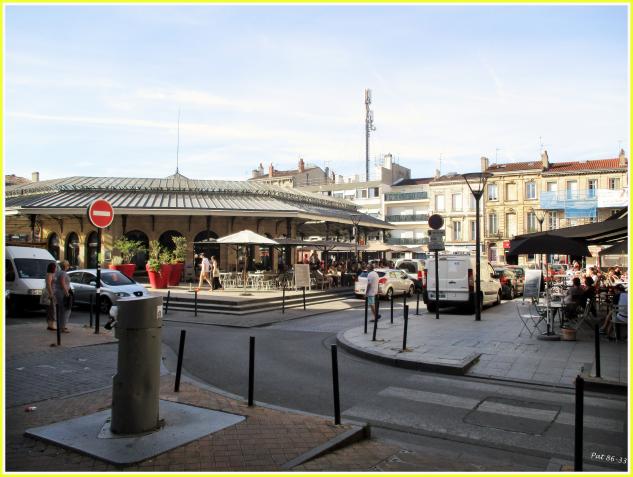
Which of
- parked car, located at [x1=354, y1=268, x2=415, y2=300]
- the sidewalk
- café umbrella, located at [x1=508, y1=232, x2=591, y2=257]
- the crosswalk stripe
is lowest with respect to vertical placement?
the crosswalk stripe

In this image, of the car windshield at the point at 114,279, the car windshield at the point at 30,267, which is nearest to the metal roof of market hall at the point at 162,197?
the car windshield at the point at 114,279

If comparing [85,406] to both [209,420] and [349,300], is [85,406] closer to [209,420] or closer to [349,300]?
[209,420]

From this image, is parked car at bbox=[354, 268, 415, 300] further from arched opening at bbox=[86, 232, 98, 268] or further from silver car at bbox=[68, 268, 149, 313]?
arched opening at bbox=[86, 232, 98, 268]

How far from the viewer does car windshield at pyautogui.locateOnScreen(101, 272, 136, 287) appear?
1711 centimetres

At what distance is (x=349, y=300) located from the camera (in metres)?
23.5

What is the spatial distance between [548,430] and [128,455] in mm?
4571

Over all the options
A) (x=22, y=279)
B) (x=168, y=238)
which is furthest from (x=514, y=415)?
(x=168, y=238)

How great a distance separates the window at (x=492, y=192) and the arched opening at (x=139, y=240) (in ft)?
138

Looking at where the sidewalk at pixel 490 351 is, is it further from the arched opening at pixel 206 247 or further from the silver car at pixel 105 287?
the arched opening at pixel 206 247

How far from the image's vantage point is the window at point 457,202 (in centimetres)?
6131

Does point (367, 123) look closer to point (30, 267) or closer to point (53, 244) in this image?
point (53, 244)

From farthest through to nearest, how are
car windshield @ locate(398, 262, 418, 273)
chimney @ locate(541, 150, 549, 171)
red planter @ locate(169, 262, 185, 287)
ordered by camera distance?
chimney @ locate(541, 150, 549, 171) < car windshield @ locate(398, 262, 418, 273) < red planter @ locate(169, 262, 185, 287)

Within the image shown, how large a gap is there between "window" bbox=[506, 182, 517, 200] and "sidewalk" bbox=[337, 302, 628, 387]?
153 feet

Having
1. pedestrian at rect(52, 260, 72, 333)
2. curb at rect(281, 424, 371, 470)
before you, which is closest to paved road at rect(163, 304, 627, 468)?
curb at rect(281, 424, 371, 470)
